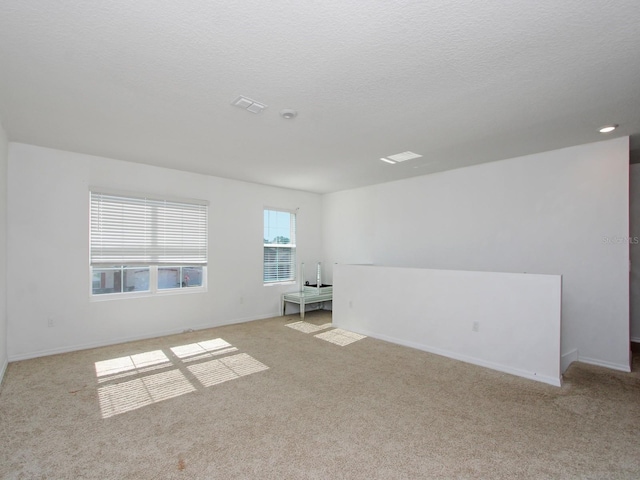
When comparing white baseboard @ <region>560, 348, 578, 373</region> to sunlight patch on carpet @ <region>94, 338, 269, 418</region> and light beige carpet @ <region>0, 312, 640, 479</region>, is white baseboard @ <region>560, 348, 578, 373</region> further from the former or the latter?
sunlight patch on carpet @ <region>94, 338, 269, 418</region>

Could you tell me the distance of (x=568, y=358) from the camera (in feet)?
12.4

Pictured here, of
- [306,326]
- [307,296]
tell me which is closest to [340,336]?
[306,326]

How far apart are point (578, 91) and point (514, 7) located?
135 cm

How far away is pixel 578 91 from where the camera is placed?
2.54 meters

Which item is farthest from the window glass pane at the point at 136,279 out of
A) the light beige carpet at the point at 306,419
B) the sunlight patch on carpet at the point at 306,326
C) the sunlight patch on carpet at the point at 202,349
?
the sunlight patch on carpet at the point at 306,326

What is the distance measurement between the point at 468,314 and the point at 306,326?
2653 mm

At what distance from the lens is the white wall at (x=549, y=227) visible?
3.67 meters

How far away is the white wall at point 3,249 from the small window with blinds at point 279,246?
11.8ft

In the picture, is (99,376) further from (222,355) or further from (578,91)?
(578,91)

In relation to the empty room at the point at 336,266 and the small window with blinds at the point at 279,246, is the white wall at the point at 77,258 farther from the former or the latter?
the small window with blinds at the point at 279,246

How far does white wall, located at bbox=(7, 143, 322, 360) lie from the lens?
3801mm

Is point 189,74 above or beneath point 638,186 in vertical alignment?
above

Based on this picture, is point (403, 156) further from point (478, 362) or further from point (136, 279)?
point (136, 279)

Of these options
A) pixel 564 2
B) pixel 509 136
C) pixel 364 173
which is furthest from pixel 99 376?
pixel 509 136
